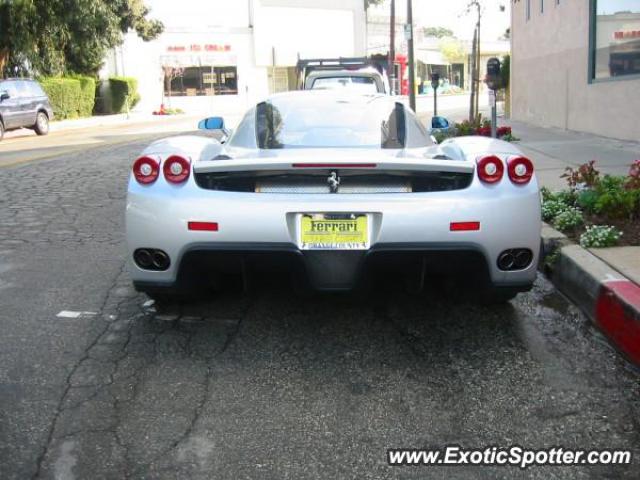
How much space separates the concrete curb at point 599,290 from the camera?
3.90 meters

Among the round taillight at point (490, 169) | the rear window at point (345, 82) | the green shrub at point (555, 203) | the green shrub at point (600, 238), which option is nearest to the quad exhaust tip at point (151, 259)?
the round taillight at point (490, 169)

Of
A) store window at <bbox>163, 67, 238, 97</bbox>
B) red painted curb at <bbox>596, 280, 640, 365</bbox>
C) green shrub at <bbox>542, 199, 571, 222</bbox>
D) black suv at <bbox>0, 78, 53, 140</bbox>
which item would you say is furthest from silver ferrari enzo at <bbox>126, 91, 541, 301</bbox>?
store window at <bbox>163, 67, 238, 97</bbox>

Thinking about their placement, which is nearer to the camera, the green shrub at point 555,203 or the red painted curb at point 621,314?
the red painted curb at point 621,314

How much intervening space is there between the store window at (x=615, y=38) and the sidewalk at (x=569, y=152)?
127 cm

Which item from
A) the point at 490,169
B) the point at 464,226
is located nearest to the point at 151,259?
the point at 464,226

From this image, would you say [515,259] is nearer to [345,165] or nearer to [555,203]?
[345,165]

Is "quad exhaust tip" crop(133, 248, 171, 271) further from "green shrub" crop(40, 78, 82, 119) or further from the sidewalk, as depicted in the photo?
"green shrub" crop(40, 78, 82, 119)

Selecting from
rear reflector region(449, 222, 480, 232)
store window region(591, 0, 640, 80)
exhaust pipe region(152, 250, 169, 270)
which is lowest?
exhaust pipe region(152, 250, 169, 270)

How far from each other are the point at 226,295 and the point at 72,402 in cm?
169

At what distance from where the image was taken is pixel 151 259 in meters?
4.02

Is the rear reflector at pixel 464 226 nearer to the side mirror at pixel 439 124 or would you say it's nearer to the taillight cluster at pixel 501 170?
the taillight cluster at pixel 501 170

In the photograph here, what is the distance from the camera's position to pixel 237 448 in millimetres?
2916

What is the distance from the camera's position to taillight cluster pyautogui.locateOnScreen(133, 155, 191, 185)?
13.0 ft

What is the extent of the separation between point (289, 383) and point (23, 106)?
66.3 ft
